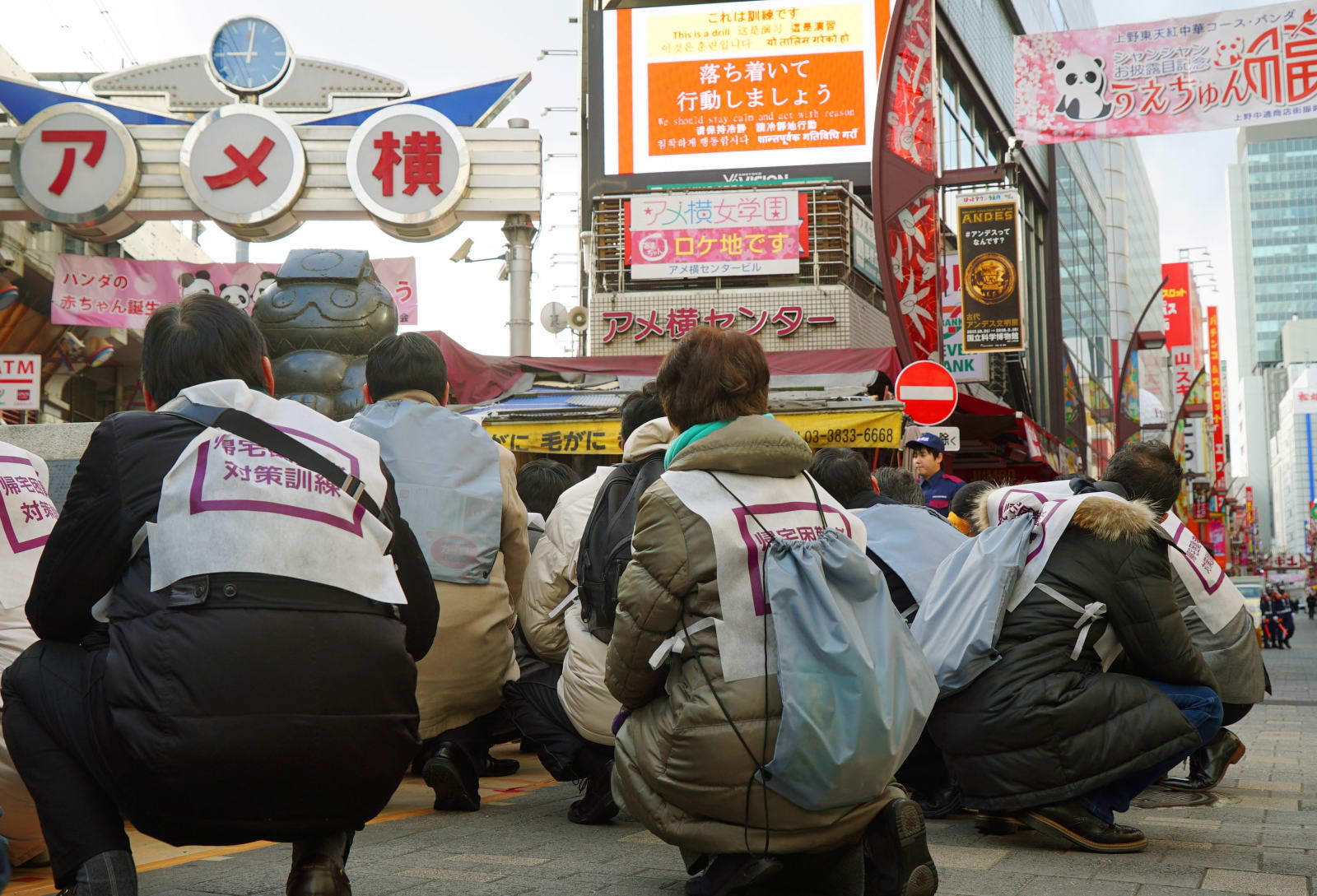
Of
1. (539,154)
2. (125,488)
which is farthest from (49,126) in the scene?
(125,488)

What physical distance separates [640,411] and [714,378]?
1477mm

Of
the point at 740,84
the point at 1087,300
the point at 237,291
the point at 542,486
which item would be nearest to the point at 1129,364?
the point at 1087,300

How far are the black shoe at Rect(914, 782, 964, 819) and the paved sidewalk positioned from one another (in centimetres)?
7

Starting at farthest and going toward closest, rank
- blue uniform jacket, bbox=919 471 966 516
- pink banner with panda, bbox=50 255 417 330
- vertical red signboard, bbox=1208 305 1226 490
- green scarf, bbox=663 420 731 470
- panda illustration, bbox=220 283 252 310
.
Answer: vertical red signboard, bbox=1208 305 1226 490 → panda illustration, bbox=220 283 252 310 → pink banner with panda, bbox=50 255 417 330 → blue uniform jacket, bbox=919 471 966 516 → green scarf, bbox=663 420 731 470

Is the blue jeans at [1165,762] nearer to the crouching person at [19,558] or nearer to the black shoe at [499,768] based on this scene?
the black shoe at [499,768]

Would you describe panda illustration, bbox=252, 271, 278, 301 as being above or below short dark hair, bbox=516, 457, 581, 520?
above

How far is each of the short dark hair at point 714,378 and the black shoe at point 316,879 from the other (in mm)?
1487

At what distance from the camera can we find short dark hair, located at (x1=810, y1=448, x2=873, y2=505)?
17.5 ft

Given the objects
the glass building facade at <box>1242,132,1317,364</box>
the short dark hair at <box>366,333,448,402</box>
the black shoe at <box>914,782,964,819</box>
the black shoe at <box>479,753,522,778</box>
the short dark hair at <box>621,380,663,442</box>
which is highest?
the glass building facade at <box>1242,132,1317,364</box>

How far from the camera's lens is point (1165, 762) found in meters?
3.95

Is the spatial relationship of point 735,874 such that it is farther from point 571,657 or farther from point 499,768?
point 499,768

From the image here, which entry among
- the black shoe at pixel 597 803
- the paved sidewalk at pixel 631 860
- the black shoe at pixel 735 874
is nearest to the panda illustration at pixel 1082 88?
the paved sidewalk at pixel 631 860

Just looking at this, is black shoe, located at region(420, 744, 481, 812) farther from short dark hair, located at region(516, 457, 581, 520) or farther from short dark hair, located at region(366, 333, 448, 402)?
short dark hair, located at region(516, 457, 581, 520)

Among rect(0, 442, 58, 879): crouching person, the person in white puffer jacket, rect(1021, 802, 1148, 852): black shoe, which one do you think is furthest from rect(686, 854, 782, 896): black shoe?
rect(0, 442, 58, 879): crouching person
